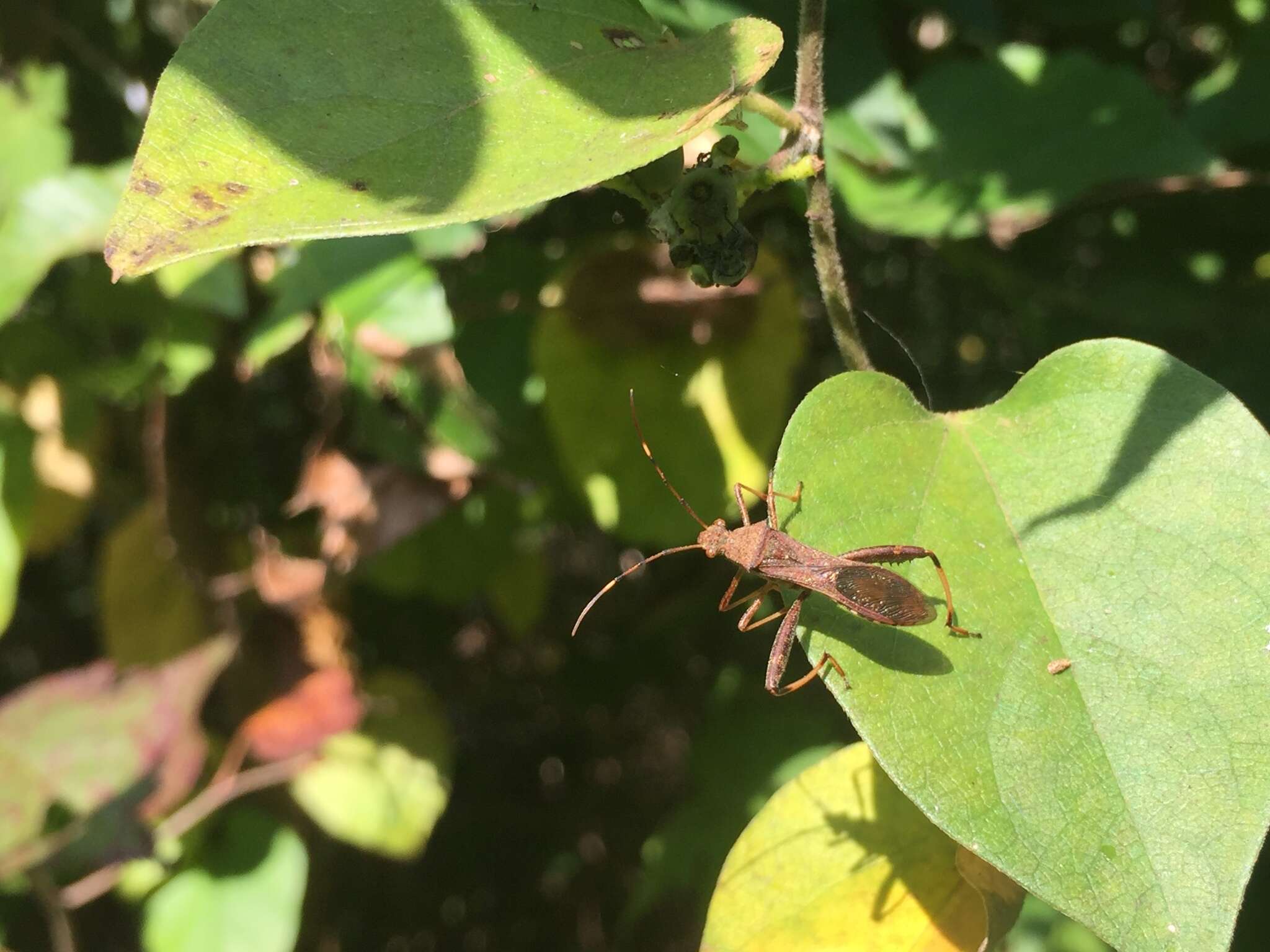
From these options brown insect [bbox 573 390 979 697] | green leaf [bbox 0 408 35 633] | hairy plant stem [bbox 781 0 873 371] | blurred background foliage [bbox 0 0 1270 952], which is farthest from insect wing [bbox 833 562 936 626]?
green leaf [bbox 0 408 35 633]

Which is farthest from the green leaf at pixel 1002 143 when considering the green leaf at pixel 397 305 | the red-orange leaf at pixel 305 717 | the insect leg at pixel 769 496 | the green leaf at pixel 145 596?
the green leaf at pixel 145 596

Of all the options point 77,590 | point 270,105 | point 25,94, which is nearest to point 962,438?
point 270,105

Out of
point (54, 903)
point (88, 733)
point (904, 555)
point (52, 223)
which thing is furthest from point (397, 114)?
point (54, 903)

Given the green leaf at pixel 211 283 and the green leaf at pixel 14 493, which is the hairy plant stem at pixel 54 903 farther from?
the green leaf at pixel 211 283

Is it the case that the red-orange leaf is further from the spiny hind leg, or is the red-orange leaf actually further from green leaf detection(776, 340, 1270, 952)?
green leaf detection(776, 340, 1270, 952)

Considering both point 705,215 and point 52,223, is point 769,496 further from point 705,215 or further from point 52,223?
point 52,223
